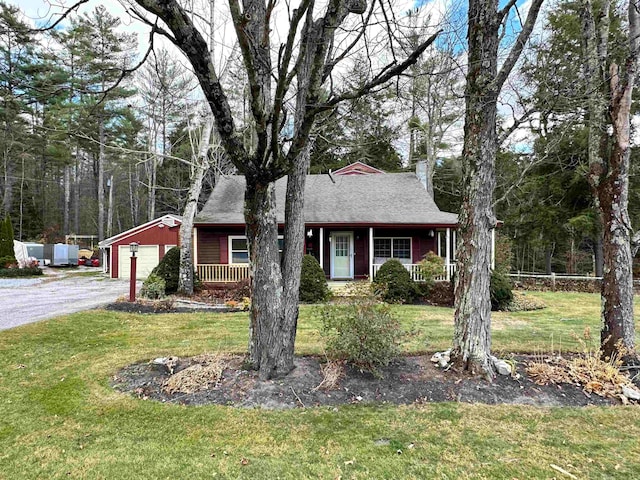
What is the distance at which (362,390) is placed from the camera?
3.60 meters

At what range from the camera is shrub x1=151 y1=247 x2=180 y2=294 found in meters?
10.8

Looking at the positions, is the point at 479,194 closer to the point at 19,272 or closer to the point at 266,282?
the point at 266,282

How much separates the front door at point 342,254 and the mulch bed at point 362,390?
1013cm

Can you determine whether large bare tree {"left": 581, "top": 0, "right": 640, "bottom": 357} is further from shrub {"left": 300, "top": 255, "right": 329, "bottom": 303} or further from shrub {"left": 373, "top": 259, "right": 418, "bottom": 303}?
shrub {"left": 300, "top": 255, "right": 329, "bottom": 303}

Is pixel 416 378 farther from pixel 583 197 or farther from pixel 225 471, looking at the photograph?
pixel 583 197

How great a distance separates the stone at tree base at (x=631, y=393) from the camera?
3387mm

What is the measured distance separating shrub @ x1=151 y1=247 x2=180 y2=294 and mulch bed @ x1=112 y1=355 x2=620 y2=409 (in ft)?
23.2

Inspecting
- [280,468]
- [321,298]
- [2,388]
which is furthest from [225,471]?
[321,298]

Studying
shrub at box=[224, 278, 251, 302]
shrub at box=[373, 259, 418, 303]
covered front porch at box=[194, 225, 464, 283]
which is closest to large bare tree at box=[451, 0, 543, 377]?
shrub at box=[373, 259, 418, 303]

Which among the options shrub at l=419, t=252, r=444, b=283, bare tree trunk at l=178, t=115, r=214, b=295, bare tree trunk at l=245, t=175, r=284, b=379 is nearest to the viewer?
bare tree trunk at l=245, t=175, r=284, b=379

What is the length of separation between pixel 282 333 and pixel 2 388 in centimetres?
300

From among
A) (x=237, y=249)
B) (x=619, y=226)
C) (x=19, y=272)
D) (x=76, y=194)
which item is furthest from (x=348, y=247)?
(x=76, y=194)

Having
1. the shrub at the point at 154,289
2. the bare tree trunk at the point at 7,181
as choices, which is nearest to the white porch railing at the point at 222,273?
the shrub at the point at 154,289

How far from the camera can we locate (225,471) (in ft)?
7.81
